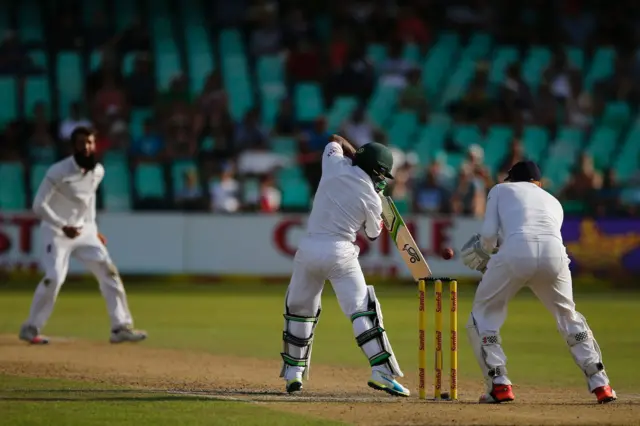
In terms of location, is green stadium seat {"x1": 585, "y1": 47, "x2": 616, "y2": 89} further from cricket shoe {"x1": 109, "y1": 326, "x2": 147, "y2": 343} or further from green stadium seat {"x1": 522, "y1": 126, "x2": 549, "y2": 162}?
cricket shoe {"x1": 109, "y1": 326, "x2": 147, "y2": 343}

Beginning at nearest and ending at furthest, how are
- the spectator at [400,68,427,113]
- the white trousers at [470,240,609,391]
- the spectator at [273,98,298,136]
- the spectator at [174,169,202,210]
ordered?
the white trousers at [470,240,609,391] < the spectator at [174,169,202,210] < the spectator at [273,98,298,136] < the spectator at [400,68,427,113]

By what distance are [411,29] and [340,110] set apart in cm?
331

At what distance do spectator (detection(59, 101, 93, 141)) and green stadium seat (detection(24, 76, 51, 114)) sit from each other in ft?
4.20

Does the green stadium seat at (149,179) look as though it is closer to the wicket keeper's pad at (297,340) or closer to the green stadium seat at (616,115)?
the green stadium seat at (616,115)

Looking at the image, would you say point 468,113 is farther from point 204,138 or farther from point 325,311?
point 325,311

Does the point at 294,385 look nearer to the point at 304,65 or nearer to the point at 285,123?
the point at 285,123

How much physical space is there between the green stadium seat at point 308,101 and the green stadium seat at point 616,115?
620 cm

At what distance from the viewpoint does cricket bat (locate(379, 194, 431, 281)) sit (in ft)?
36.3

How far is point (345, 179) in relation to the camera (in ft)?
35.7

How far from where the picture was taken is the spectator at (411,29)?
2925 cm

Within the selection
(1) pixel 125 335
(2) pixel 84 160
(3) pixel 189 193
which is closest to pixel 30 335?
(1) pixel 125 335

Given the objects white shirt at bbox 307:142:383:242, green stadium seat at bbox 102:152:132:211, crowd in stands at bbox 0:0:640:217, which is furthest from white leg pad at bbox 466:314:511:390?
green stadium seat at bbox 102:152:132:211

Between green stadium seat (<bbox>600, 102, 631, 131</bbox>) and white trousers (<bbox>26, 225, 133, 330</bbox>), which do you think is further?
green stadium seat (<bbox>600, 102, 631, 131</bbox>)

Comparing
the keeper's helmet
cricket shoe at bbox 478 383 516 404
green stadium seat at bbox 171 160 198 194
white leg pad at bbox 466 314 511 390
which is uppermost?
green stadium seat at bbox 171 160 198 194
